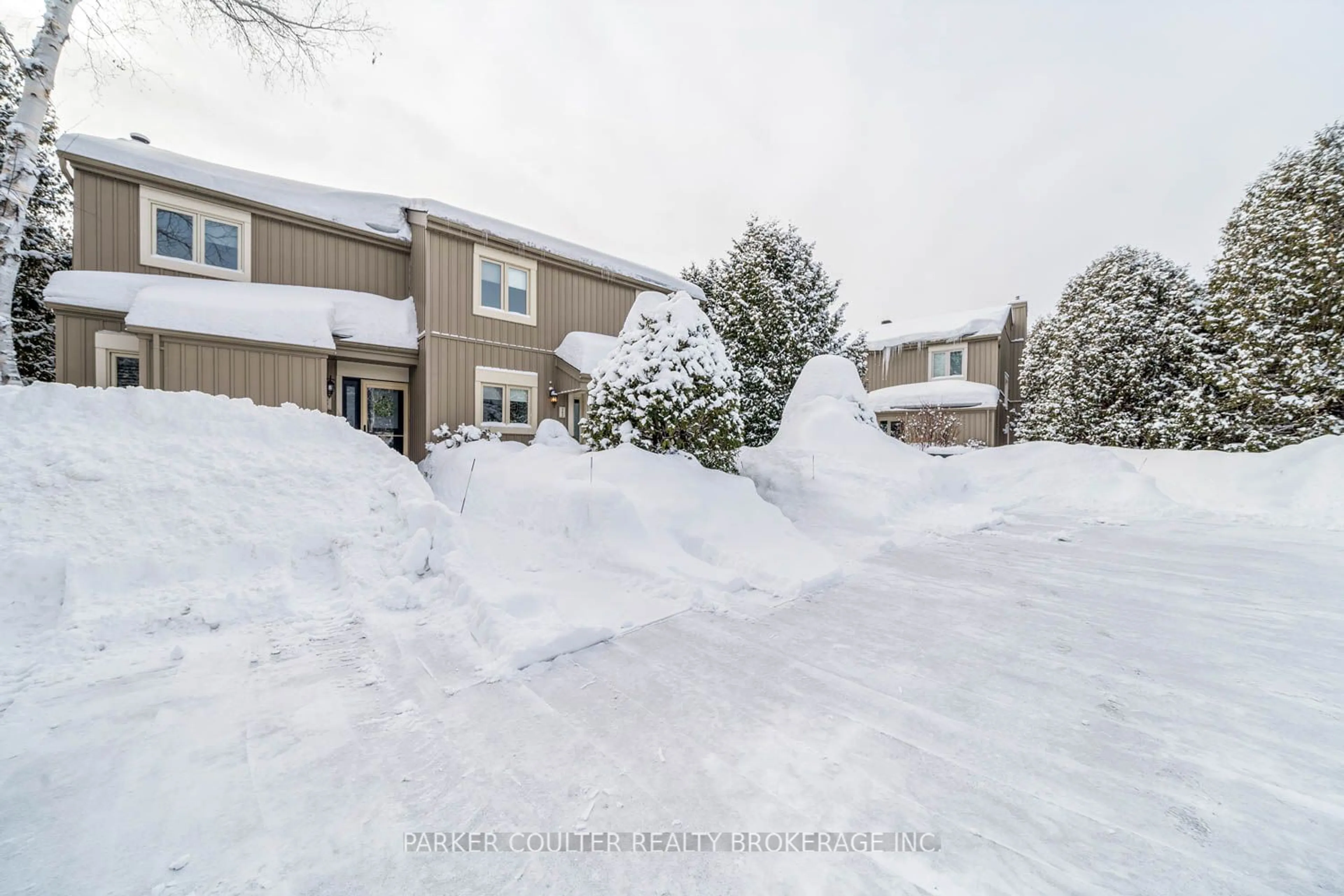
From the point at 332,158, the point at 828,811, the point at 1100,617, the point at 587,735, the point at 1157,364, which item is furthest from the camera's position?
the point at 1157,364

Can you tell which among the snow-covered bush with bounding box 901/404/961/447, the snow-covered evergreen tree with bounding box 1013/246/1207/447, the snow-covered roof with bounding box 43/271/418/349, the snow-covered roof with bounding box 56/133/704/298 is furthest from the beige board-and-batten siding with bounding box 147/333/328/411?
the snow-covered evergreen tree with bounding box 1013/246/1207/447

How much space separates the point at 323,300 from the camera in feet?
30.3

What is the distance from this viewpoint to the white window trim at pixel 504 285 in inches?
396

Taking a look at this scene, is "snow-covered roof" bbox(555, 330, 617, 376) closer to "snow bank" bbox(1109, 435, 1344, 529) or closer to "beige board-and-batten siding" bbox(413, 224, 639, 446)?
"beige board-and-batten siding" bbox(413, 224, 639, 446)

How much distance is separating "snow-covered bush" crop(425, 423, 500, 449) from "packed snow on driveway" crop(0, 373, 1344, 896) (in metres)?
2.90

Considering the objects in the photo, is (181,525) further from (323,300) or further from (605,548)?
(323,300)

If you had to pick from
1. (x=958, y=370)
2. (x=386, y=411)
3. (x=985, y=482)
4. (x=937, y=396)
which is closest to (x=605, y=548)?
(x=386, y=411)

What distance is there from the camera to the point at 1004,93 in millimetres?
10734

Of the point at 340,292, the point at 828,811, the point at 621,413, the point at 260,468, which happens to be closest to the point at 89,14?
the point at 340,292

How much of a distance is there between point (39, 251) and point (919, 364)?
26868mm

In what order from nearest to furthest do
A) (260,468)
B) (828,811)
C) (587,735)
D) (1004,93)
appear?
1. (828,811)
2. (587,735)
3. (260,468)
4. (1004,93)

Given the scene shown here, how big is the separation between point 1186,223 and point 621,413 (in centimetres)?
1671

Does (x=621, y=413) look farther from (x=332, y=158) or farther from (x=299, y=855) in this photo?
(x=332, y=158)

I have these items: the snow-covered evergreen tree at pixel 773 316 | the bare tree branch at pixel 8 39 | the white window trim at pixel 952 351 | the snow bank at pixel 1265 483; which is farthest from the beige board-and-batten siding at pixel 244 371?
the white window trim at pixel 952 351
